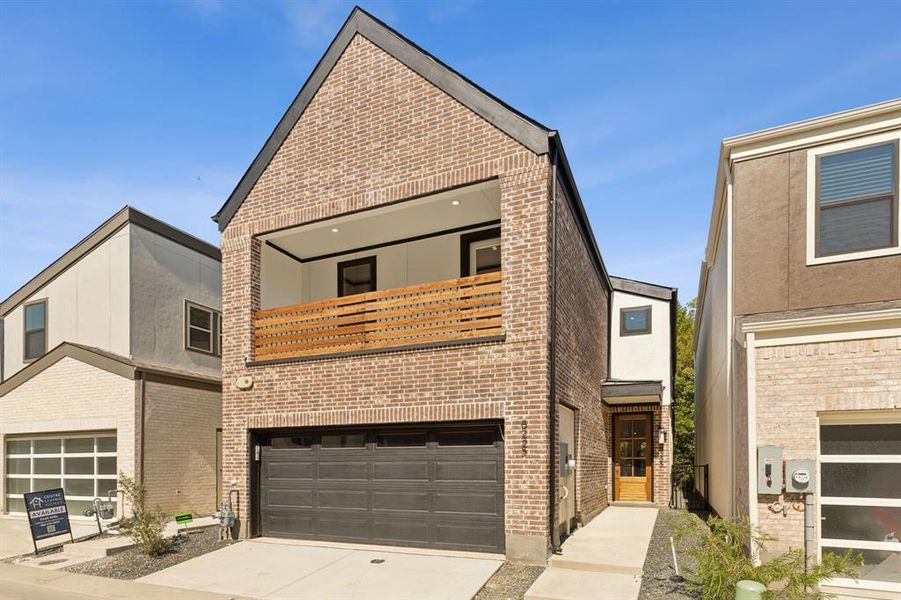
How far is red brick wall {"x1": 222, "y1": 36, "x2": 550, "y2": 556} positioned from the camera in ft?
31.1

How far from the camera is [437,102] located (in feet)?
35.3

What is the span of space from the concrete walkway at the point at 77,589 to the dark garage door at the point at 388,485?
3.05 metres

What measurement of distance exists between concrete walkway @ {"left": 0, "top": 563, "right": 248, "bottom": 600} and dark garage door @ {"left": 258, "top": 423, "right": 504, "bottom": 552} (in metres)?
3.05

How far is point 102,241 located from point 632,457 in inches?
624

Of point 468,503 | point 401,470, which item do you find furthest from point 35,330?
point 468,503

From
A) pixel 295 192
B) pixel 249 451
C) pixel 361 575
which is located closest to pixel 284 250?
pixel 295 192

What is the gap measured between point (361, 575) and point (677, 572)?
464 cm

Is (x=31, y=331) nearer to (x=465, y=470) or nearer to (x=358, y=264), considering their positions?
(x=358, y=264)

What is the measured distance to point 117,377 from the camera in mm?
13922

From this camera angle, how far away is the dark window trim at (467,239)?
1263 centimetres

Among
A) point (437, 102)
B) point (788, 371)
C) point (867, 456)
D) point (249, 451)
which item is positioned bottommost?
point (249, 451)

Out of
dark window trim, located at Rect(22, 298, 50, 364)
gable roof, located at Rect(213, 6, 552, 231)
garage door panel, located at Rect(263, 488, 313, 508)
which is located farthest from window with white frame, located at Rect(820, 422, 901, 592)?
dark window trim, located at Rect(22, 298, 50, 364)

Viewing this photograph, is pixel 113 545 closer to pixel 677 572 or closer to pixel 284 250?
pixel 284 250

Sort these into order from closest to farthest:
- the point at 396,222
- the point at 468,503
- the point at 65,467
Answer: the point at 468,503
the point at 396,222
the point at 65,467
